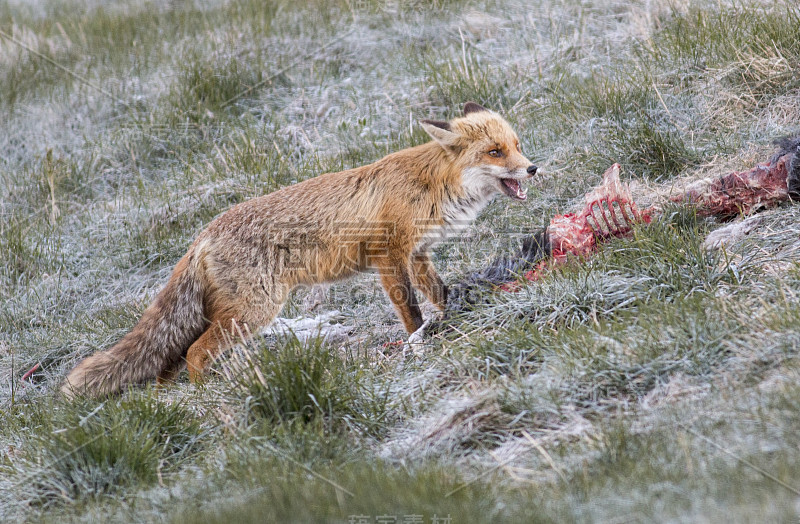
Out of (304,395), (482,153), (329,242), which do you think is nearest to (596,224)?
(482,153)

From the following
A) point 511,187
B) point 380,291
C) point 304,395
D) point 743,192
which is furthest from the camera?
point 380,291

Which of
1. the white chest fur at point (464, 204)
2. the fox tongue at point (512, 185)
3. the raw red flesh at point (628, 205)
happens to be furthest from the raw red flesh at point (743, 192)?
the white chest fur at point (464, 204)

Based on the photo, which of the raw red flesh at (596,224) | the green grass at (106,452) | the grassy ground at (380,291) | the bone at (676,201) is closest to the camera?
the grassy ground at (380,291)

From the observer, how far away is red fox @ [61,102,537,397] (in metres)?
5.08

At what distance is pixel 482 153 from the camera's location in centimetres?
525

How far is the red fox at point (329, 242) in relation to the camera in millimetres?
5078

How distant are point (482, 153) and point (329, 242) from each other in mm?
1310

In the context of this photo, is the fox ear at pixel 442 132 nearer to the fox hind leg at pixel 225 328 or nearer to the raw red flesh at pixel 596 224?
the raw red flesh at pixel 596 224

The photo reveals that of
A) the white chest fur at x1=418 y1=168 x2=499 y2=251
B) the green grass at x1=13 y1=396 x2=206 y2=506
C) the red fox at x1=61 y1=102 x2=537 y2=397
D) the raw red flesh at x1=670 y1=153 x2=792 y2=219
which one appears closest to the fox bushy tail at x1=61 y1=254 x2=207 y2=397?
the red fox at x1=61 y1=102 x2=537 y2=397

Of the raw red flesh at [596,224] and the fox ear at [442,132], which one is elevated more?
the fox ear at [442,132]

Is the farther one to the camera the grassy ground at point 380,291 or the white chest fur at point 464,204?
the white chest fur at point 464,204

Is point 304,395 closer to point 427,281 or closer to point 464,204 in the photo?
point 427,281

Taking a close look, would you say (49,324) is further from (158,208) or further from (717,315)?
(717,315)

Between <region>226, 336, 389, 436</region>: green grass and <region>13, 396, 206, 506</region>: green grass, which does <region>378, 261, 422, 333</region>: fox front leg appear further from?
<region>13, 396, 206, 506</region>: green grass
